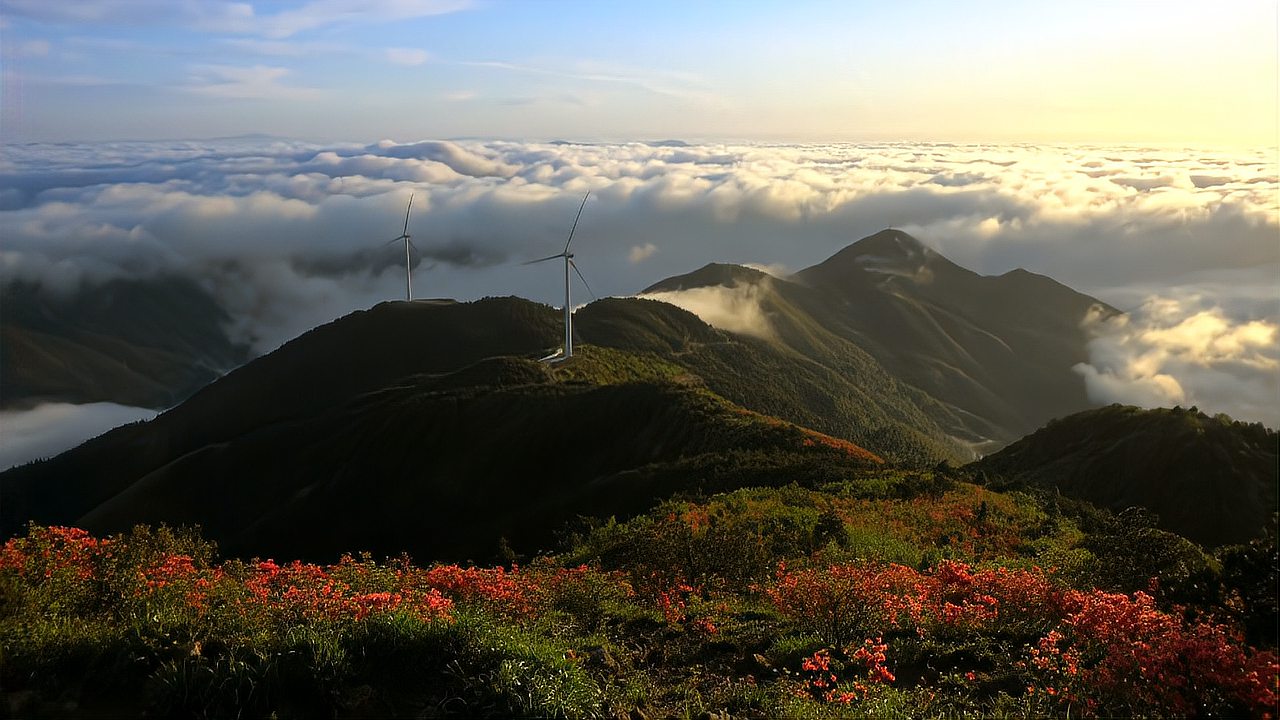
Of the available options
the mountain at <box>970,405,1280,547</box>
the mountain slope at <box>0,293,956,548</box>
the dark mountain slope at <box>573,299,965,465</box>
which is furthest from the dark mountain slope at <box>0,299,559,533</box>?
the mountain at <box>970,405,1280,547</box>

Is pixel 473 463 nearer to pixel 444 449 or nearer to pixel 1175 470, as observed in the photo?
pixel 444 449

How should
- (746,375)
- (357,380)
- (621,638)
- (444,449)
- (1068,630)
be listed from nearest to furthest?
(1068,630) → (621,638) → (444,449) → (357,380) → (746,375)

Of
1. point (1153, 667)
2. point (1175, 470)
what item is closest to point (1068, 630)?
point (1153, 667)

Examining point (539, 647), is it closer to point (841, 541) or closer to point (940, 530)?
point (841, 541)

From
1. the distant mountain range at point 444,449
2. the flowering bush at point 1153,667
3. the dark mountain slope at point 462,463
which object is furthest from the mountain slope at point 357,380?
the flowering bush at point 1153,667

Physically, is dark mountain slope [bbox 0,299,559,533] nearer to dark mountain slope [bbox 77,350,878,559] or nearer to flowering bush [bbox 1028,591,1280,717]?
dark mountain slope [bbox 77,350,878,559]

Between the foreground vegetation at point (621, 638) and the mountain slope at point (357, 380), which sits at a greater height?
the foreground vegetation at point (621, 638)

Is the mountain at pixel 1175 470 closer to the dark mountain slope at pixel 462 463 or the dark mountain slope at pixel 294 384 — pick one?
the dark mountain slope at pixel 462 463
